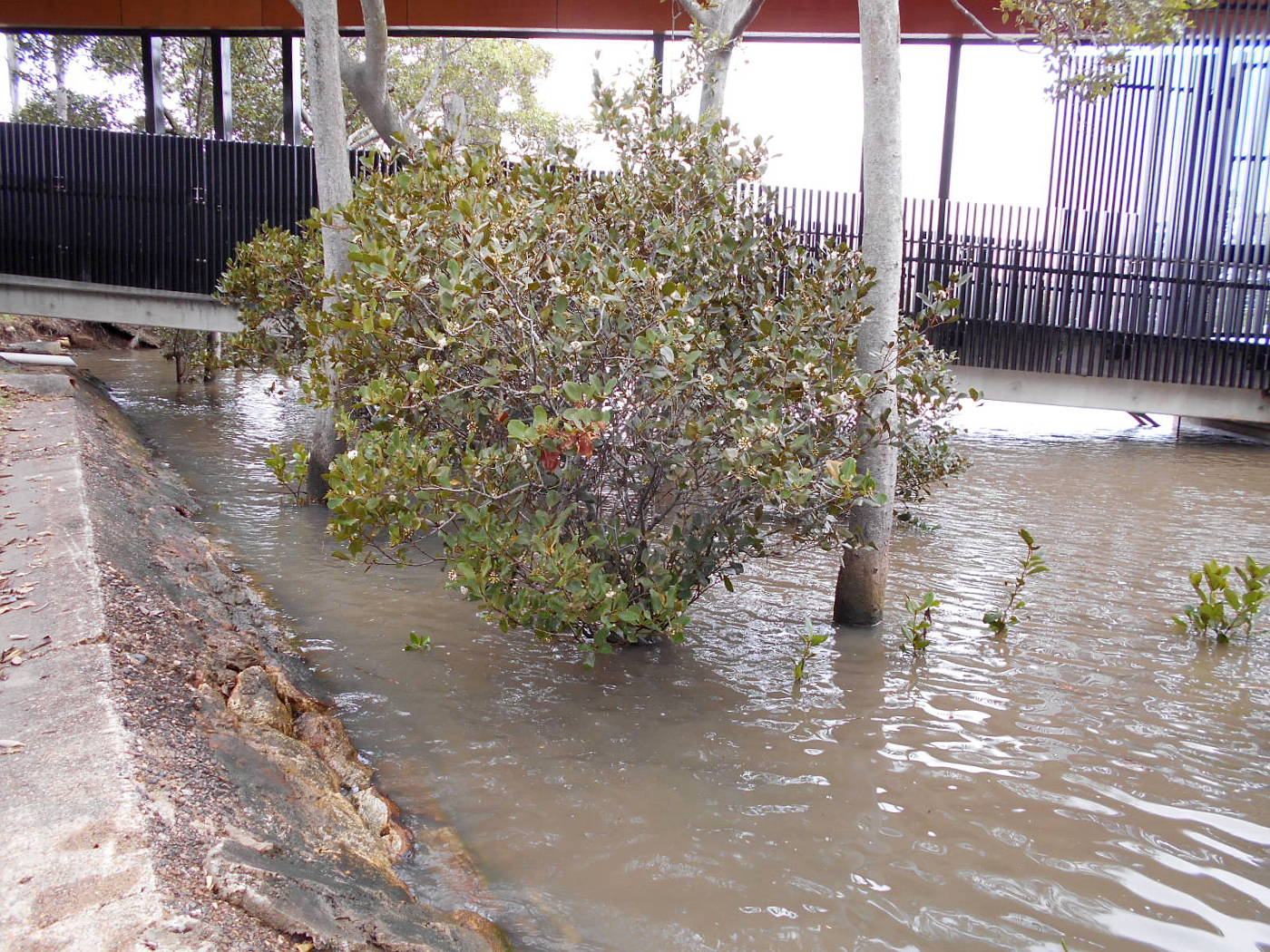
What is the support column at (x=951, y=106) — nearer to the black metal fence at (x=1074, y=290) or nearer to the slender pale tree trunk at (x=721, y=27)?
the black metal fence at (x=1074, y=290)

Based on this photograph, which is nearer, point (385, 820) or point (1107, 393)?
point (385, 820)

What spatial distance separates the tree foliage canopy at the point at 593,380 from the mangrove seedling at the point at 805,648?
467mm

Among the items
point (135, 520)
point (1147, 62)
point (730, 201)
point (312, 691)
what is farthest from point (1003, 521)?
point (1147, 62)

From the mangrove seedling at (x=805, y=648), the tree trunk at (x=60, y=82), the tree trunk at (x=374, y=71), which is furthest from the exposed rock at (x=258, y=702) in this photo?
the tree trunk at (x=60, y=82)

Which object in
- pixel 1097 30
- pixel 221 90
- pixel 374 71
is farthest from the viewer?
pixel 221 90

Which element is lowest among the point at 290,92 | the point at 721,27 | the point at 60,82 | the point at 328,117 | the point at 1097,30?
the point at 328,117

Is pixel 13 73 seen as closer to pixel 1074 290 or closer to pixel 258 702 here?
pixel 1074 290

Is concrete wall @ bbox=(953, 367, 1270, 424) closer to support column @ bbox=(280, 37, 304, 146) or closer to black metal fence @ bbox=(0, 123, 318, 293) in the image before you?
black metal fence @ bbox=(0, 123, 318, 293)

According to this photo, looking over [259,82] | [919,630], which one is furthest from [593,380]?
[259,82]

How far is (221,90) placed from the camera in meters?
13.9

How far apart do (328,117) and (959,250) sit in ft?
25.4

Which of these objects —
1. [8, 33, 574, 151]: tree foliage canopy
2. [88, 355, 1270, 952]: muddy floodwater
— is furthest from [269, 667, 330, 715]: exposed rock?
[8, 33, 574, 151]: tree foliage canopy

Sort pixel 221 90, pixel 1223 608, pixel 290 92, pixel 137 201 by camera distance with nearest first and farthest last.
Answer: pixel 1223 608
pixel 137 201
pixel 290 92
pixel 221 90

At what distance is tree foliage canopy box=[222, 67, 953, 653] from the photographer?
3.95 meters
